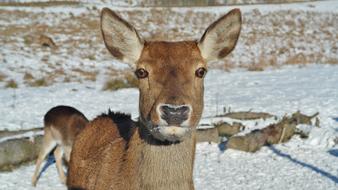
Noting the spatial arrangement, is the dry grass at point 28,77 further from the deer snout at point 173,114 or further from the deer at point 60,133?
the deer snout at point 173,114

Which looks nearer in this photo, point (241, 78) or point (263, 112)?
point (263, 112)

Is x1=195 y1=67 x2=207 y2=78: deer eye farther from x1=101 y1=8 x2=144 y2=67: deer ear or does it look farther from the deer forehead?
x1=101 y1=8 x2=144 y2=67: deer ear

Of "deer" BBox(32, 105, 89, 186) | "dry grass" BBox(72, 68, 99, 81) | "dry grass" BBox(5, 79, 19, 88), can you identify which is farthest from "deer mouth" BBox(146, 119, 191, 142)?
"dry grass" BBox(72, 68, 99, 81)

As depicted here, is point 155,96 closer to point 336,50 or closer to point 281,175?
point 281,175

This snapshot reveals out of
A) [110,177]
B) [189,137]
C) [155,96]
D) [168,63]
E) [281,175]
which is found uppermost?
[168,63]

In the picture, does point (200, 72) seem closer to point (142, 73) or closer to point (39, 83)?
point (142, 73)

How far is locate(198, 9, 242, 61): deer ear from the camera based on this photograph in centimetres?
343

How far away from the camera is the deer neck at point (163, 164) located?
327 cm

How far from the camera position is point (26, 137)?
8141 mm

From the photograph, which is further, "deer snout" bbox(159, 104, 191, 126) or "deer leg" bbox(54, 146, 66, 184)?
"deer leg" bbox(54, 146, 66, 184)

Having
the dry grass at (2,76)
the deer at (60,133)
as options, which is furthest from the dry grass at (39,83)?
the deer at (60,133)

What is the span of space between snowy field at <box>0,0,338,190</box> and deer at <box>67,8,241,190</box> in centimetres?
392

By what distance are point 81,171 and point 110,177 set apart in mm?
800

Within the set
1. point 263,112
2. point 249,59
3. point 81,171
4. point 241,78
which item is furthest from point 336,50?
point 81,171
